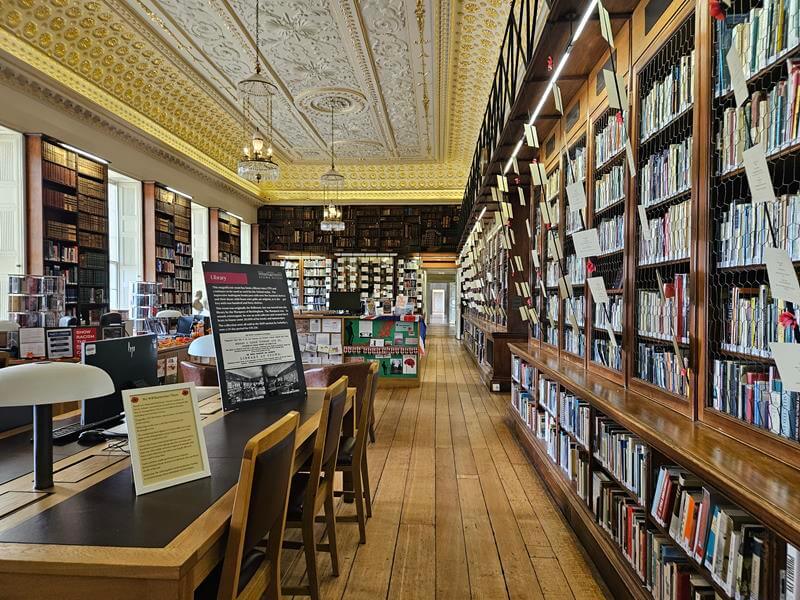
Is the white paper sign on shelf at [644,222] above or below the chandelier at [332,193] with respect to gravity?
below

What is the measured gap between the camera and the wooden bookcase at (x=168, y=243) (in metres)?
9.48

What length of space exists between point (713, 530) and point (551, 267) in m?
3.45

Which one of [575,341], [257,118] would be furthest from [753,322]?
[257,118]

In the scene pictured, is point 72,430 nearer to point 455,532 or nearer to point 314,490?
point 314,490

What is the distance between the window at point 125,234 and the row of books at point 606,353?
850cm

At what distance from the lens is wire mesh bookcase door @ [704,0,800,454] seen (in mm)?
1662

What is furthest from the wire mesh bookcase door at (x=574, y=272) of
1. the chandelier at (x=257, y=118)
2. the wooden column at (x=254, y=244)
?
the wooden column at (x=254, y=244)

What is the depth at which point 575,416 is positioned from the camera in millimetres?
3293

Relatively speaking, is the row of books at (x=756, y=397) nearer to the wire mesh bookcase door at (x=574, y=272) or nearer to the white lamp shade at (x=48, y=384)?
the wire mesh bookcase door at (x=574, y=272)

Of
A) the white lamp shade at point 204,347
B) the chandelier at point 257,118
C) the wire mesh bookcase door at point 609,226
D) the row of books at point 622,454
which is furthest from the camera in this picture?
the chandelier at point 257,118

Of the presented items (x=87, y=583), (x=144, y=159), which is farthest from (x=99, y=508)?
(x=144, y=159)

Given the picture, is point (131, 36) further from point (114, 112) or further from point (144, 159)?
point (144, 159)

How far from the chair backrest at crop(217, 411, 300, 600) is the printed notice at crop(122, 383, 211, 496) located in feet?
0.84

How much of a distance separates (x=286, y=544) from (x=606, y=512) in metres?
1.62
